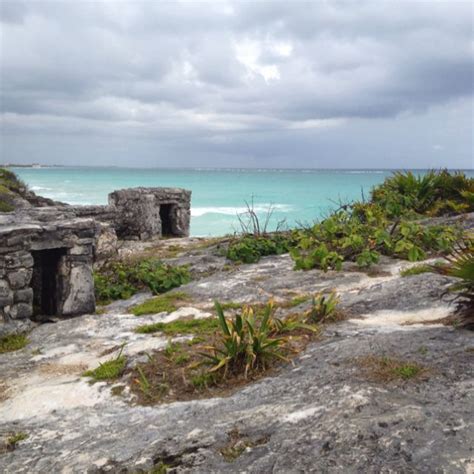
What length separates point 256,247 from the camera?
1051cm

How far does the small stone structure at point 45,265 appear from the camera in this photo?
6879 mm

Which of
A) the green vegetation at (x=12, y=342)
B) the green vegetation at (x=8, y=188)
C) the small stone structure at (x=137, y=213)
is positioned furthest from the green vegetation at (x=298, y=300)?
the green vegetation at (x=8, y=188)

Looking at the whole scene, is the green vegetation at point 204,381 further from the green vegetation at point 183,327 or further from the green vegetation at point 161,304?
the green vegetation at point 161,304

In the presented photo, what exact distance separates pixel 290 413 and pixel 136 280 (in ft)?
19.1

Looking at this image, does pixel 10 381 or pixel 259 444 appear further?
pixel 10 381

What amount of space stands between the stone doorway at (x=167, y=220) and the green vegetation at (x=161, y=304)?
9063mm

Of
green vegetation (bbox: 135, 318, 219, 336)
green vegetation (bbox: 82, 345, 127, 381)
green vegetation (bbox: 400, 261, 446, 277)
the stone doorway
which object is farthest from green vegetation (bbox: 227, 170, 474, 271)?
the stone doorway

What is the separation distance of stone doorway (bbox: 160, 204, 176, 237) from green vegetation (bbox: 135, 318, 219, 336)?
1068cm

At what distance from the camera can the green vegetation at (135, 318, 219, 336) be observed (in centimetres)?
626

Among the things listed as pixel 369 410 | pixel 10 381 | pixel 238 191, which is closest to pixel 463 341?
pixel 369 410

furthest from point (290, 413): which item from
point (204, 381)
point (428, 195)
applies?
point (428, 195)

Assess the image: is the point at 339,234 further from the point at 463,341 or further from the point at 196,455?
the point at 196,455

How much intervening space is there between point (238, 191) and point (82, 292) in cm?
6634

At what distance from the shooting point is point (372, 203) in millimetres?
13391
